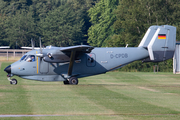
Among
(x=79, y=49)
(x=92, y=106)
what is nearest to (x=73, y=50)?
(x=79, y=49)

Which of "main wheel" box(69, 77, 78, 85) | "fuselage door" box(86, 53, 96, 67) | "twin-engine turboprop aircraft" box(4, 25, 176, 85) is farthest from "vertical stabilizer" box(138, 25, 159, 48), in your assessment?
"main wheel" box(69, 77, 78, 85)

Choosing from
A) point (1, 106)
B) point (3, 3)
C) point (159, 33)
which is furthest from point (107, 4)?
point (1, 106)

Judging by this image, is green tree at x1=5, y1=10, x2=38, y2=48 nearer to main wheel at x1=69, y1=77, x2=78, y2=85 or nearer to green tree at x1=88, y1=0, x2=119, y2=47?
green tree at x1=88, y1=0, x2=119, y2=47

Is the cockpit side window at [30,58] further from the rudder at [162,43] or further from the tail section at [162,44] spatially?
the rudder at [162,43]

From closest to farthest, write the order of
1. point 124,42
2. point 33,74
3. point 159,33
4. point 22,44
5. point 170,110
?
point 170,110
point 33,74
point 159,33
point 124,42
point 22,44

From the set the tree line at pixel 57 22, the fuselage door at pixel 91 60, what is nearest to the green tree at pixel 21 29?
the tree line at pixel 57 22

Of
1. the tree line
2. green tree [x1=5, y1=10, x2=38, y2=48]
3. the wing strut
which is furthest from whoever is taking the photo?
green tree [x1=5, y1=10, x2=38, y2=48]

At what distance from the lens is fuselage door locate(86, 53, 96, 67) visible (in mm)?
28406

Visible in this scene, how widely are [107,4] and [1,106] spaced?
261 ft

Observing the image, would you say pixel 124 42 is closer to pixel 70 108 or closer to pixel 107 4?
pixel 107 4

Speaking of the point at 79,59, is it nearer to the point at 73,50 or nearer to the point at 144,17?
the point at 73,50

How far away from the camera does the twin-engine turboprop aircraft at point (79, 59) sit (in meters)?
27.1

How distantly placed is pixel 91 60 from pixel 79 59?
1015 mm

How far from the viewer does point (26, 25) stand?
10550cm
